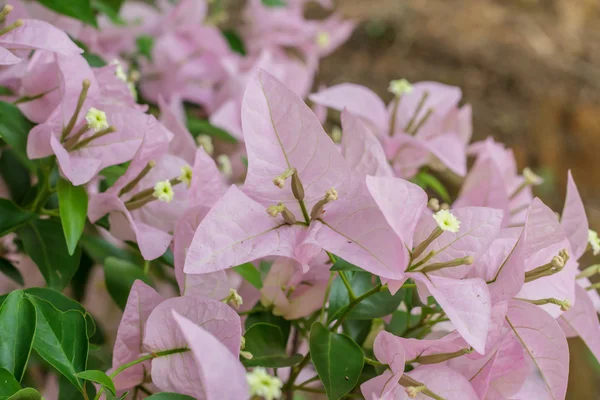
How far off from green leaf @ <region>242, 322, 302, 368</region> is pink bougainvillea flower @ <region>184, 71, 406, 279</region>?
0.08 metres

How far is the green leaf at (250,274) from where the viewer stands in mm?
551

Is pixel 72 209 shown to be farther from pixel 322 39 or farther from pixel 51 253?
pixel 322 39

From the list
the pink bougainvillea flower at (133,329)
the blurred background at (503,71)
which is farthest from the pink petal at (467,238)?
the blurred background at (503,71)

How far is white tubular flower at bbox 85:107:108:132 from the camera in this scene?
0.53m

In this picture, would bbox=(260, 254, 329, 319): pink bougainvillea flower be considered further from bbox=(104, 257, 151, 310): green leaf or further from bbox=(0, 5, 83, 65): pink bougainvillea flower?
bbox=(0, 5, 83, 65): pink bougainvillea flower

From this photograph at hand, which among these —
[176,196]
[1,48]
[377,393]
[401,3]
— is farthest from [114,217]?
[401,3]

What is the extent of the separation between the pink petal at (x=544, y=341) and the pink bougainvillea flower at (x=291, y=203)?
4.6 inches

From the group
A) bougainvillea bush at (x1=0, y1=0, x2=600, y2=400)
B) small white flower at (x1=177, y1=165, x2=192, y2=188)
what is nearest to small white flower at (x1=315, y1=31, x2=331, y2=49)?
bougainvillea bush at (x1=0, y1=0, x2=600, y2=400)

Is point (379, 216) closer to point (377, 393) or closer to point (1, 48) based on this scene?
point (377, 393)

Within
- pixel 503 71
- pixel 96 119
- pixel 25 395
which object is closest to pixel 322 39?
pixel 96 119

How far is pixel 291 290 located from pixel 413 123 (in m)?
0.32

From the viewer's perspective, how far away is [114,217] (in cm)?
56

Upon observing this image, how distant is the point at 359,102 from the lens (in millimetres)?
765

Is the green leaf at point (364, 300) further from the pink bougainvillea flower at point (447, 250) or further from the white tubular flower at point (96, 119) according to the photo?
the white tubular flower at point (96, 119)
